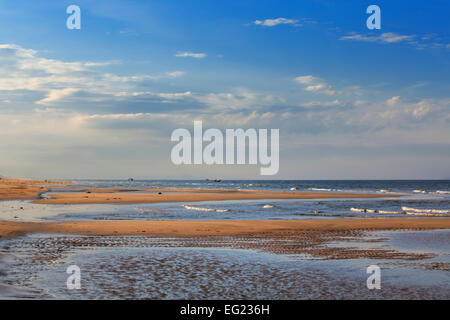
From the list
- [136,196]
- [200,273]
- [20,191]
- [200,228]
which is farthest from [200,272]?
[20,191]


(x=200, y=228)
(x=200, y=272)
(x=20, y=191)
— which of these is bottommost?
(x=20, y=191)

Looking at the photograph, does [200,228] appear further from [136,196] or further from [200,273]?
[136,196]

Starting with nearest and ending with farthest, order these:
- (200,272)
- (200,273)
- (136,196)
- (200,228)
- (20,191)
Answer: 1. (200,273)
2. (200,272)
3. (200,228)
4. (136,196)
5. (20,191)

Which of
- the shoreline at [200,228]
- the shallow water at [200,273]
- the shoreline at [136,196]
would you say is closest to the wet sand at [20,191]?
the shoreline at [136,196]

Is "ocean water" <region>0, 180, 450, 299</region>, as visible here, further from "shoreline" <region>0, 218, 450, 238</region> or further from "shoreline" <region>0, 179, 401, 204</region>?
"shoreline" <region>0, 179, 401, 204</region>

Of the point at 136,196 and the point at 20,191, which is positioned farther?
the point at 20,191

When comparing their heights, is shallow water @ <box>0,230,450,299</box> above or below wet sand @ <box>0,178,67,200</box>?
above

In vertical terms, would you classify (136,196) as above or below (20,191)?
below

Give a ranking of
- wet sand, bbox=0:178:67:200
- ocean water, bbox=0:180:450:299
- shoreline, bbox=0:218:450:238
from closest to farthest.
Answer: ocean water, bbox=0:180:450:299
shoreline, bbox=0:218:450:238
wet sand, bbox=0:178:67:200

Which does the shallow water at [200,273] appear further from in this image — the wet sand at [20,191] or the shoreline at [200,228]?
the wet sand at [20,191]

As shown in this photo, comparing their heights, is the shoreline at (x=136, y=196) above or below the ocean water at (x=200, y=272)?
below

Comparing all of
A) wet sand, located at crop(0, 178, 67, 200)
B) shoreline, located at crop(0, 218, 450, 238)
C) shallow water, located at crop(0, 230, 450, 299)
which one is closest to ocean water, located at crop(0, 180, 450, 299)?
shallow water, located at crop(0, 230, 450, 299)

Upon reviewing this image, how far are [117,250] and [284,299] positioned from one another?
29.8 feet
